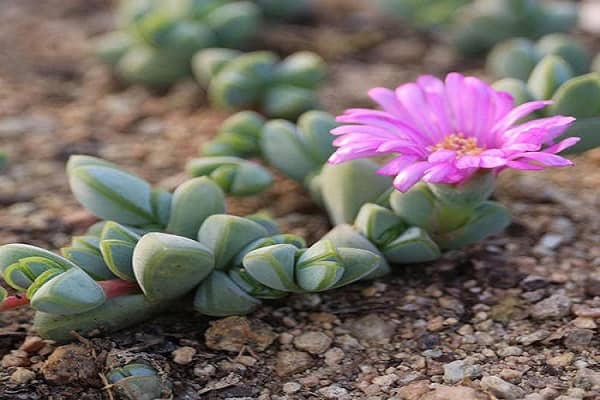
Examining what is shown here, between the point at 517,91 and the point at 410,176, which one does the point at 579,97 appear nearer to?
the point at 517,91

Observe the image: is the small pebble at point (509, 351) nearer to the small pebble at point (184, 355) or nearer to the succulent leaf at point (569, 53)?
the small pebble at point (184, 355)

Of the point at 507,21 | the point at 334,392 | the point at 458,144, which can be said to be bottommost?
the point at 334,392

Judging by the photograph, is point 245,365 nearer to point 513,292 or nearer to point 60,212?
point 513,292

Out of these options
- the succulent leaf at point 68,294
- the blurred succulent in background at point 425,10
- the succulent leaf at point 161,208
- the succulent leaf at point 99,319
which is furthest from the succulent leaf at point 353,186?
the blurred succulent in background at point 425,10

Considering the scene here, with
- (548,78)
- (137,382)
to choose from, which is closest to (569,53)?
(548,78)

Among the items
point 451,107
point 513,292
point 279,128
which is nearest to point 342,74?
point 279,128

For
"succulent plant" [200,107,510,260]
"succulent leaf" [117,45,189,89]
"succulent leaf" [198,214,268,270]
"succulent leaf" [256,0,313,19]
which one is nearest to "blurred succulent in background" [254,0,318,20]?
"succulent leaf" [256,0,313,19]
